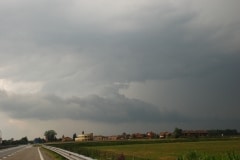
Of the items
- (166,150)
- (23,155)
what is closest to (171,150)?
(166,150)

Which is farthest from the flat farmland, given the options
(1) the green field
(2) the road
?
(2) the road

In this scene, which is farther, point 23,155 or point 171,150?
point 171,150

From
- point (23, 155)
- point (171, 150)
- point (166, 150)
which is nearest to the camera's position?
point (23, 155)

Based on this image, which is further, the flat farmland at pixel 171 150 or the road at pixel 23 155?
the flat farmland at pixel 171 150

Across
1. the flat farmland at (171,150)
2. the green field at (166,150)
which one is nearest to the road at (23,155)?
the green field at (166,150)

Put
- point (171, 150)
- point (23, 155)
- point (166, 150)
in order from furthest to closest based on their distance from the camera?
1. point (166, 150)
2. point (171, 150)
3. point (23, 155)

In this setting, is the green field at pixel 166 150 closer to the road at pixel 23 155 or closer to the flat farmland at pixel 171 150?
the flat farmland at pixel 171 150

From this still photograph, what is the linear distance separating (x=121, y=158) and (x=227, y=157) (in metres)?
4.28

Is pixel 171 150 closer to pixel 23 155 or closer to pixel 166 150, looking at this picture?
pixel 166 150

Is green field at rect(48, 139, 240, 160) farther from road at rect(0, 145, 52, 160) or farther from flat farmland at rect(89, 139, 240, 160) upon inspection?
road at rect(0, 145, 52, 160)

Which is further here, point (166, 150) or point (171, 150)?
point (166, 150)

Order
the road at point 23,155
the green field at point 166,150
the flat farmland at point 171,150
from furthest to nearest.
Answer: the flat farmland at point 171,150 < the green field at point 166,150 < the road at point 23,155

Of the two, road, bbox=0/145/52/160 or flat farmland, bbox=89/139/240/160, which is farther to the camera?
flat farmland, bbox=89/139/240/160

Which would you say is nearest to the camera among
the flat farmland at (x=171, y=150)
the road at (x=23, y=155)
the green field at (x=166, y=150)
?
the road at (x=23, y=155)
